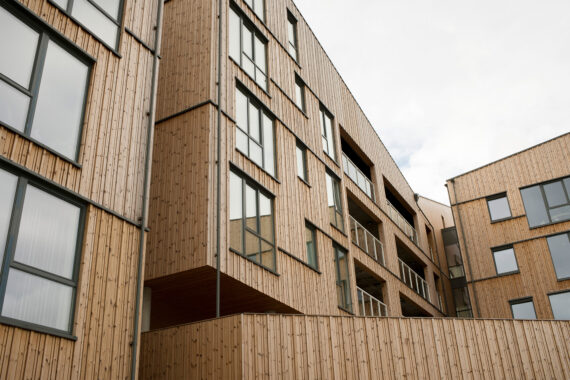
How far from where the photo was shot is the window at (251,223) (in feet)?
45.9

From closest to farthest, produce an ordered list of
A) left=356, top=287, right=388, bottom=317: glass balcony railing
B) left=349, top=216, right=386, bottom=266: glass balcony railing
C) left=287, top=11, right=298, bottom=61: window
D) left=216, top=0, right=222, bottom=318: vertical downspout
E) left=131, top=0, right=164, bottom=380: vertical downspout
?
left=131, top=0, right=164, bottom=380: vertical downspout
left=216, top=0, right=222, bottom=318: vertical downspout
left=356, top=287, right=388, bottom=317: glass balcony railing
left=287, top=11, right=298, bottom=61: window
left=349, top=216, right=386, bottom=266: glass balcony railing

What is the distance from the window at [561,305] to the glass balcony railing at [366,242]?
24.2 ft

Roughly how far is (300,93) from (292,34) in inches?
101

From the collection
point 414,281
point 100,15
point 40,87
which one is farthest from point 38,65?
point 414,281

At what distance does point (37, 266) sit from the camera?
29.6 feet

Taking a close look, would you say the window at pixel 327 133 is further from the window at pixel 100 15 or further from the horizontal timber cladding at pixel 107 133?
the window at pixel 100 15

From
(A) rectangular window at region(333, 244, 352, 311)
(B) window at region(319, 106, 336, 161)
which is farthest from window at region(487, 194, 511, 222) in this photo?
(A) rectangular window at region(333, 244, 352, 311)

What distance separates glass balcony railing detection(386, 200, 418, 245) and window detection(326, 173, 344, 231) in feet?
20.9

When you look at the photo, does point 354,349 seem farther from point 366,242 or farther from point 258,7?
point 258,7

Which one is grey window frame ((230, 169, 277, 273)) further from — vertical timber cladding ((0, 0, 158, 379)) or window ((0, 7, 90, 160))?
window ((0, 7, 90, 160))

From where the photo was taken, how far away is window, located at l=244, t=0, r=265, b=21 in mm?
18981

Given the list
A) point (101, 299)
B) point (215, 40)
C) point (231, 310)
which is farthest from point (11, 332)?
point (215, 40)

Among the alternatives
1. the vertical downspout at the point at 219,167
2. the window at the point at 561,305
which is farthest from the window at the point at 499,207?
the vertical downspout at the point at 219,167

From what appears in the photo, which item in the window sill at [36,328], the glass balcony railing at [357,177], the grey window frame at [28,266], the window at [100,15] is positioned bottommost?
the window sill at [36,328]
